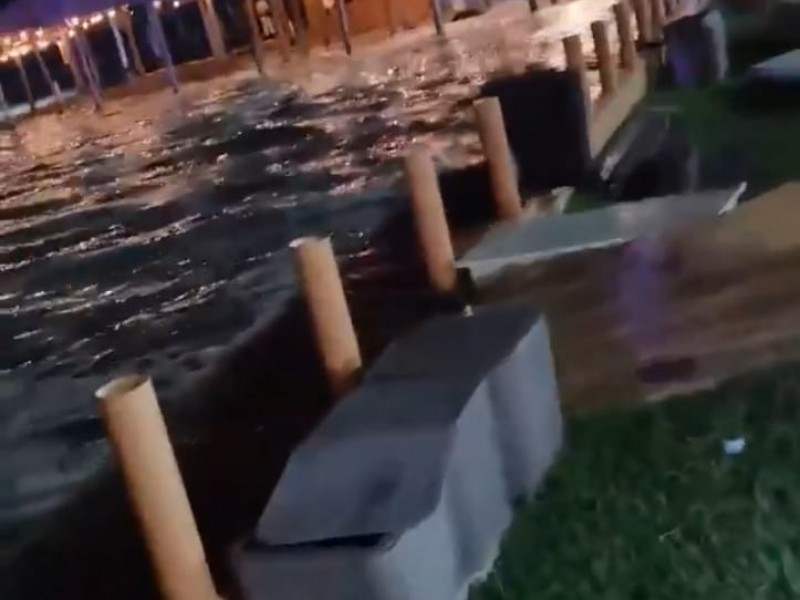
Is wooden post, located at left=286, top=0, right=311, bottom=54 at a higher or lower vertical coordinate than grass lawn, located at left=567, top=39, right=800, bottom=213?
higher

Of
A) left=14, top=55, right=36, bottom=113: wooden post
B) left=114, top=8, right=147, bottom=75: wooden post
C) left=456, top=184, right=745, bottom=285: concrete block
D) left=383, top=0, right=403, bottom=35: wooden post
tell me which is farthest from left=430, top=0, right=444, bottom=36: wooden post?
left=456, top=184, right=745, bottom=285: concrete block

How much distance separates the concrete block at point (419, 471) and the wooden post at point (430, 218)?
646 mm

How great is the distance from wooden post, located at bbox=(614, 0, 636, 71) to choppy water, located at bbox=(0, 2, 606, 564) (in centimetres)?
73

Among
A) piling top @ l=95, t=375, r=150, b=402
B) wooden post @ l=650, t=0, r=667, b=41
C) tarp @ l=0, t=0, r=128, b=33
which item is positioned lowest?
wooden post @ l=650, t=0, r=667, b=41

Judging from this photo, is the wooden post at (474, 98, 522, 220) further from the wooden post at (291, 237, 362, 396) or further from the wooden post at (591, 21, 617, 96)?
the wooden post at (591, 21, 617, 96)

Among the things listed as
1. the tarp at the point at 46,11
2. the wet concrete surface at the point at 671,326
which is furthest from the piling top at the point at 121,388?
the tarp at the point at 46,11

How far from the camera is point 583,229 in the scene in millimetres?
2812

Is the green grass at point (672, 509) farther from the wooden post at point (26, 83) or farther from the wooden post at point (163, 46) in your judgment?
the wooden post at point (26, 83)

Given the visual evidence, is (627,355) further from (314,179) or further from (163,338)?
(314,179)

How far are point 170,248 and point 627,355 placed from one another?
8.23 feet

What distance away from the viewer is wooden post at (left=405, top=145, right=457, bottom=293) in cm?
275

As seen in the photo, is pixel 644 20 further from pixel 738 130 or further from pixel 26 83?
pixel 26 83

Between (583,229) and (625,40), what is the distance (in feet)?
8.31

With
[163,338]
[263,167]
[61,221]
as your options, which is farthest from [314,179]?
[163,338]
